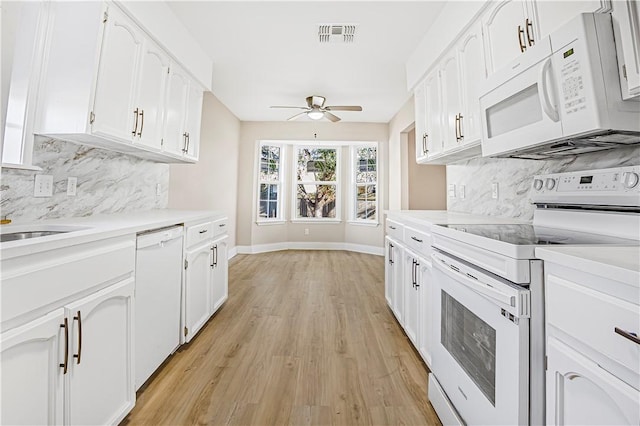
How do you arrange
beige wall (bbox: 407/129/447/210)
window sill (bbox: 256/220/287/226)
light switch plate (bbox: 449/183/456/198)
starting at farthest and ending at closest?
window sill (bbox: 256/220/287/226)
beige wall (bbox: 407/129/447/210)
light switch plate (bbox: 449/183/456/198)

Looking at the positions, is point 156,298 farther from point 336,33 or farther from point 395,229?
point 336,33

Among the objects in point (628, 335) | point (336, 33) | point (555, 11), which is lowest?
point (628, 335)

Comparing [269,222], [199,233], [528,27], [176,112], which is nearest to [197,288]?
[199,233]

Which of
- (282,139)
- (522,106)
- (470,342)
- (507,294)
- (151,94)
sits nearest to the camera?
(507,294)

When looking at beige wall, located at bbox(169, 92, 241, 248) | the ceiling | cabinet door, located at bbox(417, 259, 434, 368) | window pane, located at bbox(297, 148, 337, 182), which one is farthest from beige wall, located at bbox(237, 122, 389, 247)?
cabinet door, located at bbox(417, 259, 434, 368)

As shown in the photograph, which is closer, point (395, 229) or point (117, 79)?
point (117, 79)

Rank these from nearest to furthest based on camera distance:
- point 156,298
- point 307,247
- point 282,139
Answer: point 156,298, point 282,139, point 307,247

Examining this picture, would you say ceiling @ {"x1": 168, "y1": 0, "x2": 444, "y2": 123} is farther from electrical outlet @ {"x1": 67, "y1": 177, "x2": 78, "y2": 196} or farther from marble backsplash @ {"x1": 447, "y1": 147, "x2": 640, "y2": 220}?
electrical outlet @ {"x1": 67, "y1": 177, "x2": 78, "y2": 196}

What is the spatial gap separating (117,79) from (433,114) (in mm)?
2350

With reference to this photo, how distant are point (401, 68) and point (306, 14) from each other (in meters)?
1.46

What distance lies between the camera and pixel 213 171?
429cm

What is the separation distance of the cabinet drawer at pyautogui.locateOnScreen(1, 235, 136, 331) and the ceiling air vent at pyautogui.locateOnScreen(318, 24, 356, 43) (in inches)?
94.8

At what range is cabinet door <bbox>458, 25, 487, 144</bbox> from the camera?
1.74 m

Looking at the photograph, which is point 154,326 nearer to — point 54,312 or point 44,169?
point 54,312
